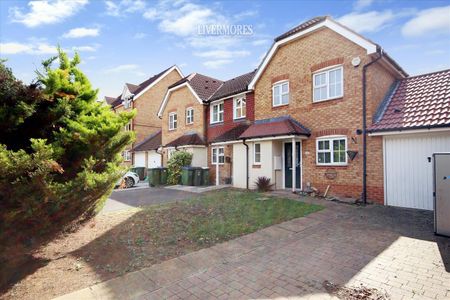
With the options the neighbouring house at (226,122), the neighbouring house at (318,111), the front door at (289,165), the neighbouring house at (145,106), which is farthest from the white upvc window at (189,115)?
the front door at (289,165)

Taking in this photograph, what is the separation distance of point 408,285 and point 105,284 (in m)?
4.72

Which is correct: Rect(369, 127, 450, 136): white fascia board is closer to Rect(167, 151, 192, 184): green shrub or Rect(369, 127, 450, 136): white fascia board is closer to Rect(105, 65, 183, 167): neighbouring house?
Rect(167, 151, 192, 184): green shrub

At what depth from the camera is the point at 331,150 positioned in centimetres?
1135

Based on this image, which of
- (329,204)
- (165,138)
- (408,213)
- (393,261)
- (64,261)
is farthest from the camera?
(165,138)

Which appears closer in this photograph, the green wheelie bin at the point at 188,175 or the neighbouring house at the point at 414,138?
the neighbouring house at the point at 414,138

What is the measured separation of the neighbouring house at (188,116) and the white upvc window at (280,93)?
6.04m

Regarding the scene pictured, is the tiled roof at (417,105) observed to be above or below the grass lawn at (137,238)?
above

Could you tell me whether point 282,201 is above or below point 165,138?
below

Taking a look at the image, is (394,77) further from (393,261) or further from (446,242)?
(393,261)

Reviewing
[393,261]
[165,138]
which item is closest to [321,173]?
[393,261]

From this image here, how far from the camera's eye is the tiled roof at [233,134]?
604 inches

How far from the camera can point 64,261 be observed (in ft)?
16.9

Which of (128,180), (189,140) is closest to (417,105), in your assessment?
(189,140)

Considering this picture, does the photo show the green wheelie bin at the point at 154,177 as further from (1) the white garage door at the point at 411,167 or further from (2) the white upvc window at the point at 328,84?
(1) the white garage door at the point at 411,167
